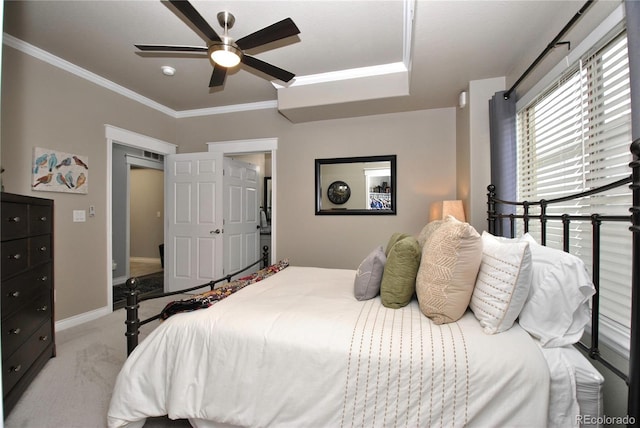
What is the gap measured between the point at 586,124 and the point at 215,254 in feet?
12.6

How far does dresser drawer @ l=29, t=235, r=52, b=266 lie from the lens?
200cm

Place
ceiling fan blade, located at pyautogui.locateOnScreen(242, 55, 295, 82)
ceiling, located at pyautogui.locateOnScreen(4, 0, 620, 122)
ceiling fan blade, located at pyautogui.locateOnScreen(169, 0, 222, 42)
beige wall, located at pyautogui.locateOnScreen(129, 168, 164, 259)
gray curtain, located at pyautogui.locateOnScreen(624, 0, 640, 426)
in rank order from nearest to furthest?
1. gray curtain, located at pyautogui.locateOnScreen(624, 0, 640, 426)
2. ceiling fan blade, located at pyautogui.locateOnScreen(169, 0, 222, 42)
3. ceiling, located at pyautogui.locateOnScreen(4, 0, 620, 122)
4. ceiling fan blade, located at pyautogui.locateOnScreen(242, 55, 295, 82)
5. beige wall, located at pyautogui.locateOnScreen(129, 168, 164, 259)

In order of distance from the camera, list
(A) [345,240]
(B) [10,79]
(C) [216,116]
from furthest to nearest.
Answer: (C) [216,116] → (A) [345,240] → (B) [10,79]

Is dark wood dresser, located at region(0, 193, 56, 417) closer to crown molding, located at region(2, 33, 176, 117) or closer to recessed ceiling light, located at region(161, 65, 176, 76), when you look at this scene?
crown molding, located at region(2, 33, 176, 117)

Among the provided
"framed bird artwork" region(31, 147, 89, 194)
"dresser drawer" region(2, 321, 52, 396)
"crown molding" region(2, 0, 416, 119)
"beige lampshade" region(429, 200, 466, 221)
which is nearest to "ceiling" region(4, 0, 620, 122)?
"crown molding" region(2, 0, 416, 119)

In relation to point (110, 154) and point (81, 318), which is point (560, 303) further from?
point (110, 154)

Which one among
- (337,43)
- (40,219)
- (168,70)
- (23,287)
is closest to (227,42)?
(337,43)

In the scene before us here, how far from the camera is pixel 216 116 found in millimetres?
4191

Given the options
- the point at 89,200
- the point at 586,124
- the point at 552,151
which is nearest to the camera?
the point at 586,124

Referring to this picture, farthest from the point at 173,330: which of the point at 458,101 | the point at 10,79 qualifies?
the point at 458,101

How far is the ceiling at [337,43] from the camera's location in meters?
1.95

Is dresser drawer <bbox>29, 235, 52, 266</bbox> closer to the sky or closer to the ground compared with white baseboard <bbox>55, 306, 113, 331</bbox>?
closer to the sky

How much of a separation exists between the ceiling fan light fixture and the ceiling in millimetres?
294

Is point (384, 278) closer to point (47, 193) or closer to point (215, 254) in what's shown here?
point (215, 254)
